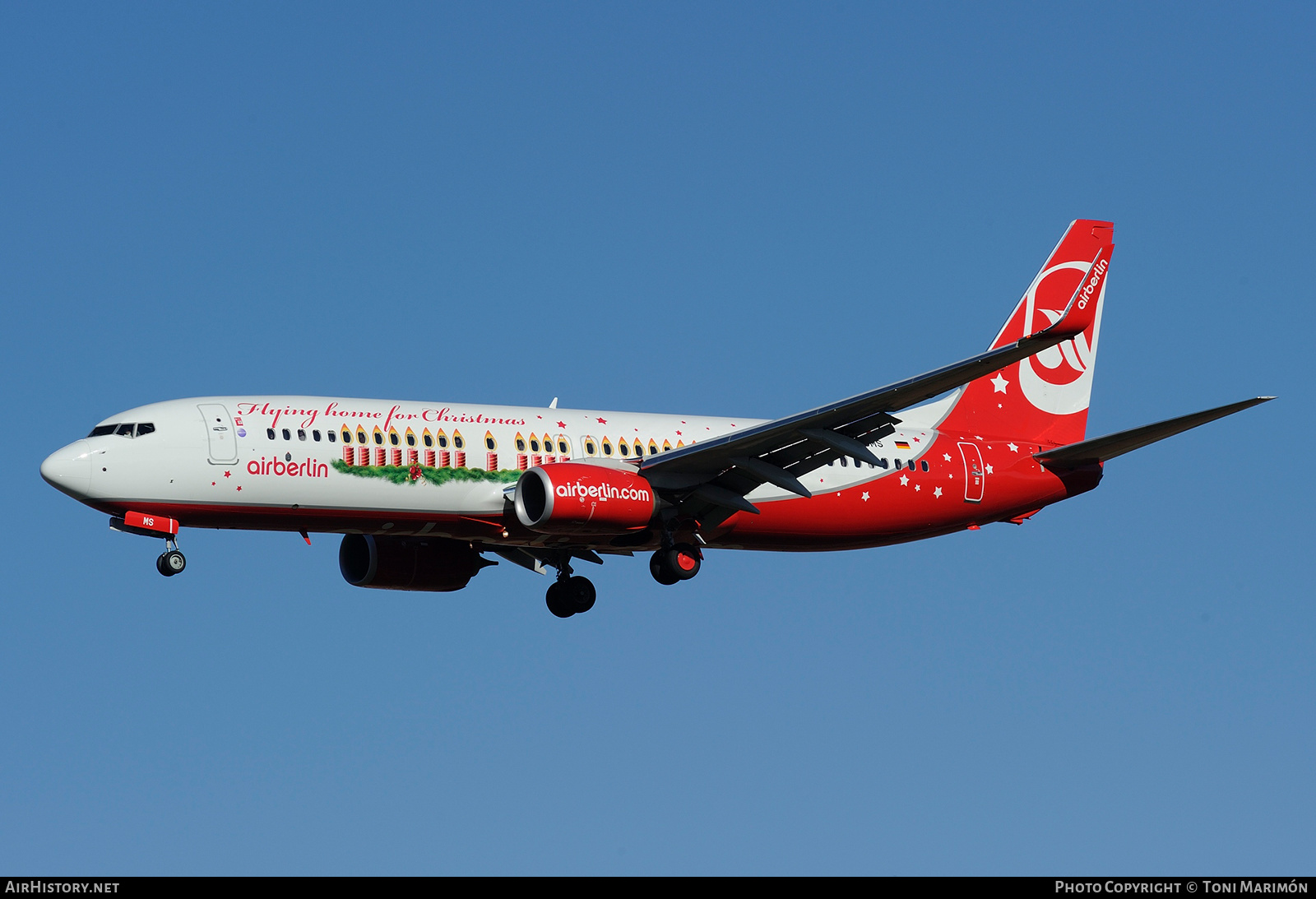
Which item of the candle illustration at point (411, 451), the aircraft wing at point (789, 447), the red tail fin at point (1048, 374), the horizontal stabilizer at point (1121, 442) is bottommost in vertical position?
the candle illustration at point (411, 451)

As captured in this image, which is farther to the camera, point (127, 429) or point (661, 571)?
point (661, 571)

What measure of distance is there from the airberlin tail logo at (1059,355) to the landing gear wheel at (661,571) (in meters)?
12.7

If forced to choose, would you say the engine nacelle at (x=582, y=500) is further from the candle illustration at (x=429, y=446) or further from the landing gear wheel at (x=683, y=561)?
the candle illustration at (x=429, y=446)

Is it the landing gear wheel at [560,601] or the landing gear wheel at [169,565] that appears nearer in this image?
the landing gear wheel at [169,565]

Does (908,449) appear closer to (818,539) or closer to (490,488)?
(818,539)

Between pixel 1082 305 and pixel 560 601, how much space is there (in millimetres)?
16054

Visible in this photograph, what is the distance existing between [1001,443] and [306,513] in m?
19.2

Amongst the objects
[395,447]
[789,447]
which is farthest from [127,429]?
[789,447]

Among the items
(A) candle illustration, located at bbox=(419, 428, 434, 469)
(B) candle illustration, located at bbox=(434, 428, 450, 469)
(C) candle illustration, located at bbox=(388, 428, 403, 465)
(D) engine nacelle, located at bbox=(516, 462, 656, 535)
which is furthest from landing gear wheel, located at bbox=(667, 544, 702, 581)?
(C) candle illustration, located at bbox=(388, 428, 403, 465)

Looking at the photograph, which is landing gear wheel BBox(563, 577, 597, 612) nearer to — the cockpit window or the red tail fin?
the red tail fin

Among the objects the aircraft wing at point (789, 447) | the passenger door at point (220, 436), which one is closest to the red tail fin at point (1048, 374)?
the aircraft wing at point (789, 447)

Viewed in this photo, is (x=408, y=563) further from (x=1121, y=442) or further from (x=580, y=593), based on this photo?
(x=1121, y=442)

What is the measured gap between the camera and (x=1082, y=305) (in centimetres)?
4759

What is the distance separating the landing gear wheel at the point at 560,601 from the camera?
4697cm
